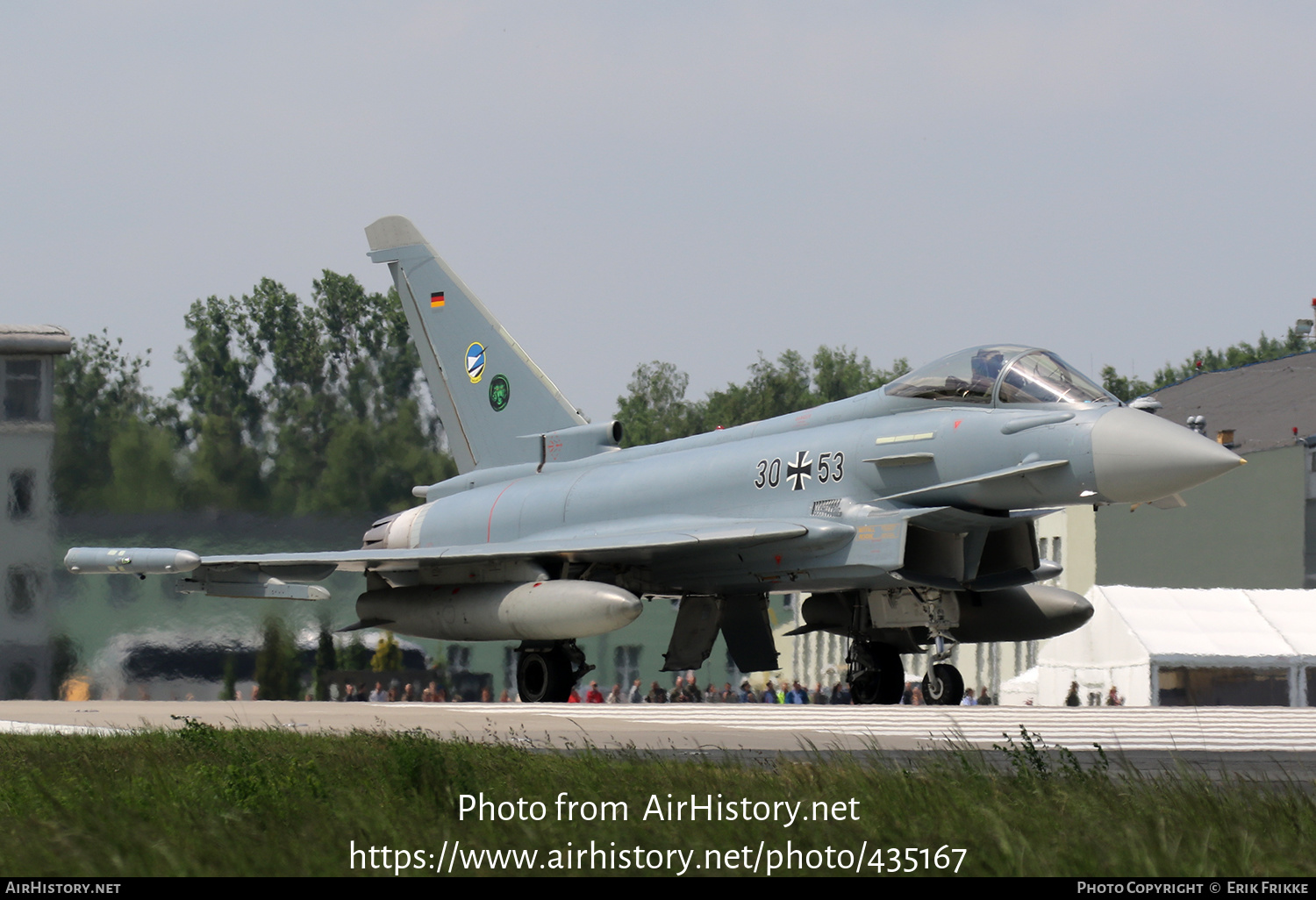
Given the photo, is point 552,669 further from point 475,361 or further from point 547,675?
point 475,361

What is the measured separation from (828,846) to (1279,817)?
1.70 metres

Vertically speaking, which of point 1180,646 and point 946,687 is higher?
point 1180,646

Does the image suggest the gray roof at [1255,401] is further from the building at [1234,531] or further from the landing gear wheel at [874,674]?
the landing gear wheel at [874,674]

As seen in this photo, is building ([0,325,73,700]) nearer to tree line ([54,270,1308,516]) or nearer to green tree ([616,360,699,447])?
tree line ([54,270,1308,516])

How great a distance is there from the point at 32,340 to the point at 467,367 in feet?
31.1

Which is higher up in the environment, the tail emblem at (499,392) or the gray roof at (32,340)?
the gray roof at (32,340)

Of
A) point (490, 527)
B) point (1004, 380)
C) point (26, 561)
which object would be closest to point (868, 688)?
point (1004, 380)

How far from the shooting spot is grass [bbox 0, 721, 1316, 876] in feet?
15.6

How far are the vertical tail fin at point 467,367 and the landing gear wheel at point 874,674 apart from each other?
16.9ft

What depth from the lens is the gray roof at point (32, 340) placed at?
82.1 ft

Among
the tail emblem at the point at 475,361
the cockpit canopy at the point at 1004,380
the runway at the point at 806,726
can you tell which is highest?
the tail emblem at the point at 475,361

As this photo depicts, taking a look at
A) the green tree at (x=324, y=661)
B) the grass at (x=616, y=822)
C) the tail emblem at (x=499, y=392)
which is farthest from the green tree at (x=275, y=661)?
the grass at (x=616, y=822)

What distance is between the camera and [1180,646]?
2217 centimetres

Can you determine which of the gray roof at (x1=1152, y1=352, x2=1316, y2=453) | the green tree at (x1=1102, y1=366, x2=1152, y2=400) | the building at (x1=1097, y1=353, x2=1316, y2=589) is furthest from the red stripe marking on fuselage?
the green tree at (x1=1102, y1=366, x2=1152, y2=400)
